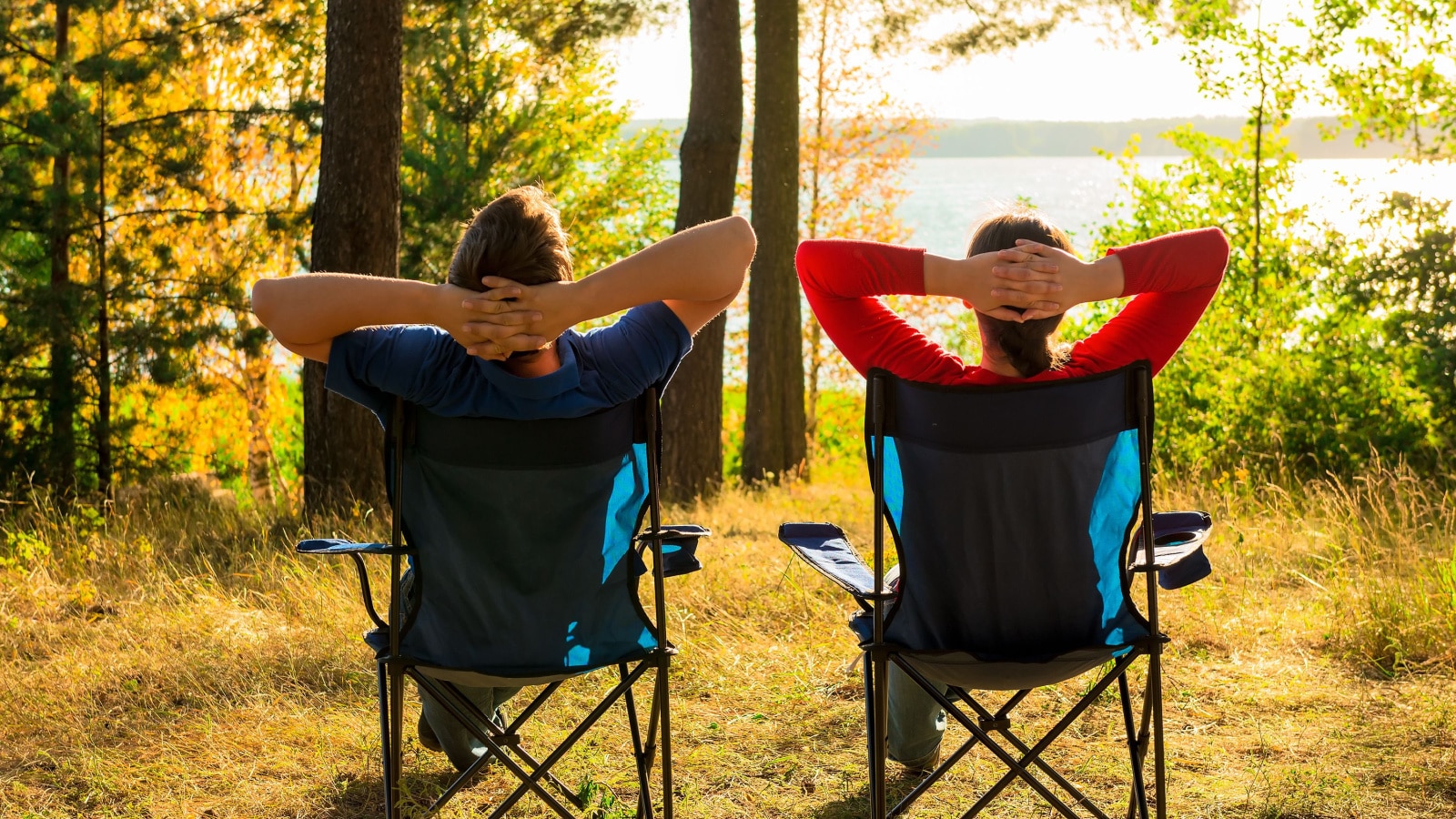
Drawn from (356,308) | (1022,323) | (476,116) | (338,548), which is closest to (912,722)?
A: (1022,323)

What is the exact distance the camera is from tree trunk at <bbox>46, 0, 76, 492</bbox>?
7762 mm

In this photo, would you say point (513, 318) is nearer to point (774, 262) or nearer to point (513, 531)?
point (513, 531)

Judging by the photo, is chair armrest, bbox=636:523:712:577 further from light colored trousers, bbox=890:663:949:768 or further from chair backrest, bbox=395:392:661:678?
light colored trousers, bbox=890:663:949:768

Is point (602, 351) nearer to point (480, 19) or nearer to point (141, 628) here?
point (141, 628)

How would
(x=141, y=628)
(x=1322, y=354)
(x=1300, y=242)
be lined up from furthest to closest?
(x=1300, y=242) → (x=1322, y=354) → (x=141, y=628)

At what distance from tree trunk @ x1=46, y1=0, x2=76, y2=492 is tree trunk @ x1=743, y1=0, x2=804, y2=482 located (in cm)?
443

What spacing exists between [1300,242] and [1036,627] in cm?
750

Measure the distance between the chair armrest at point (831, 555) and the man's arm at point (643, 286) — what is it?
0.51 meters

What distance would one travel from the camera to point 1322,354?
740 cm

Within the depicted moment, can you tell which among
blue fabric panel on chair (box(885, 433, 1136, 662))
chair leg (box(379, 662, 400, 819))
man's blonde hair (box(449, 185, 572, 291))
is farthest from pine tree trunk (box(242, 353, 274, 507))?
blue fabric panel on chair (box(885, 433, 1136, 662))

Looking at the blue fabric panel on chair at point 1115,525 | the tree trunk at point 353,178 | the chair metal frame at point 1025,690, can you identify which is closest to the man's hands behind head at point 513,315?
the chair metal frame at point 1025,690

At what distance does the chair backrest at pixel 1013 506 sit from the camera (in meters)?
2.01

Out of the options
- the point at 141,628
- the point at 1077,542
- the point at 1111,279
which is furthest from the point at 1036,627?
the point at 141,628

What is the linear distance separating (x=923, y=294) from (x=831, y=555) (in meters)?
0.55
